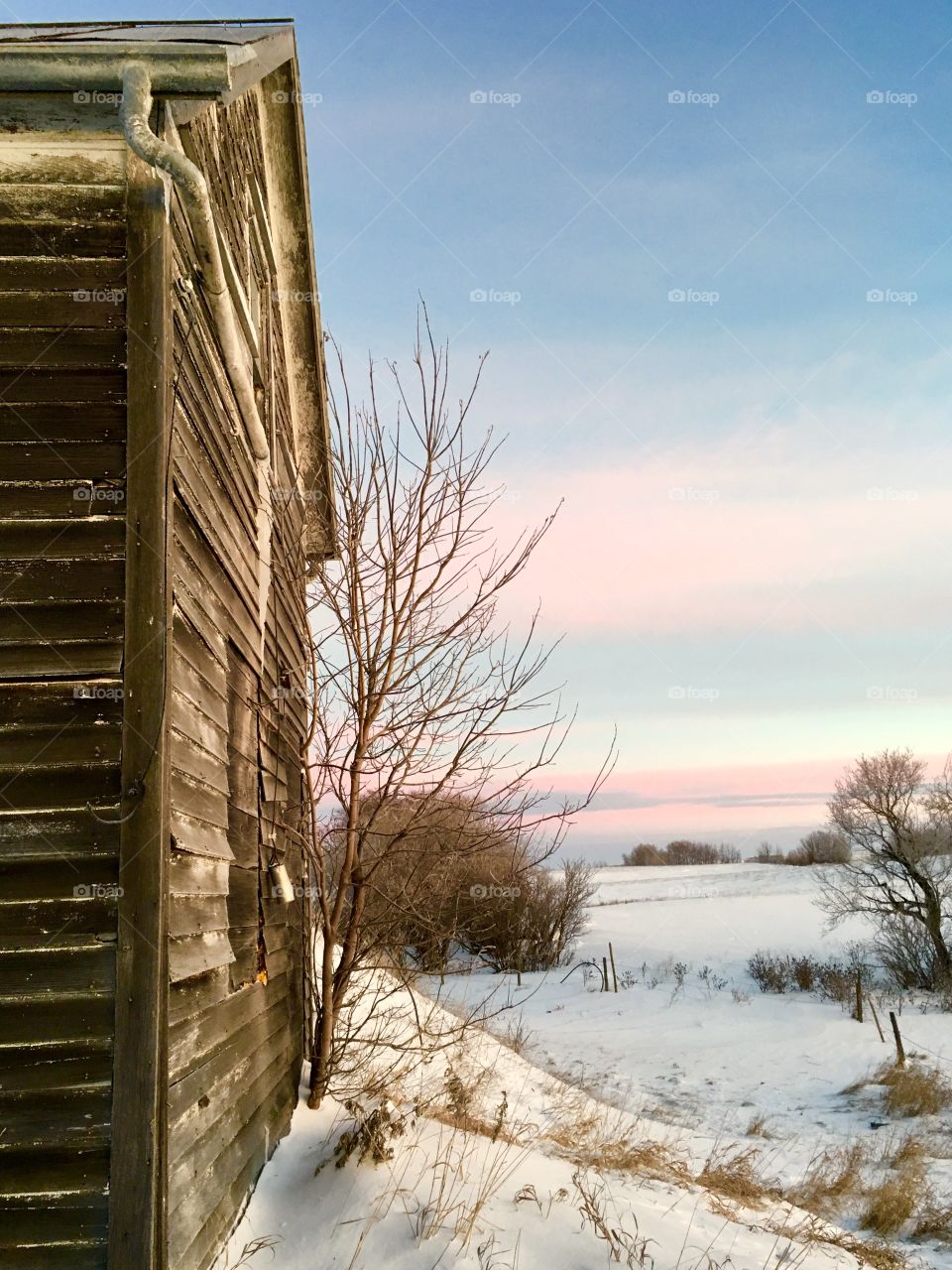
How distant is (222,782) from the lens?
4.39 metres

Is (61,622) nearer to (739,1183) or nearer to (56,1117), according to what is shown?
(56,1117)

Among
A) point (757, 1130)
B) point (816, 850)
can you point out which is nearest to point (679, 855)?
point (816, 850)

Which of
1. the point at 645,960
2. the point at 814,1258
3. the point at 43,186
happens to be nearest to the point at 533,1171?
the point at 814,1258

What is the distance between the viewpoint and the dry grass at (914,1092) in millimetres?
12406

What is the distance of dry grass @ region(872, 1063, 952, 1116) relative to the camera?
488 inches

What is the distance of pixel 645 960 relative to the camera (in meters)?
25.6

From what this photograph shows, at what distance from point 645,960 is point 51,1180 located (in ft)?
81.6

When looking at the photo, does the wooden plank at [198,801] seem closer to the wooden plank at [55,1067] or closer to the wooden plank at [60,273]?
the wooden plank at [55,1067]

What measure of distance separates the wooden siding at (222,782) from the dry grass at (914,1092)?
10.2 metres

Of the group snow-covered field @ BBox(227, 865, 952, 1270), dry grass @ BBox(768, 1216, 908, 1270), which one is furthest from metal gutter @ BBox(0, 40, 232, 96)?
Result: dry grass @ BBox(768, 1216, 908, 1270)

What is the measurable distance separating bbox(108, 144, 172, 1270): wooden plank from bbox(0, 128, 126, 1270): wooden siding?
0.17 ft

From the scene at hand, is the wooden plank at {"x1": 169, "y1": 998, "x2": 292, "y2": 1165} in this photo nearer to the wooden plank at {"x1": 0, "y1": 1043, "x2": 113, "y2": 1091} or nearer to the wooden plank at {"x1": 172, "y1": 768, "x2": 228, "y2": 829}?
the wooden plank at {"x1": 0, "y1": 1043, "x2": 113, "y2": 1091}

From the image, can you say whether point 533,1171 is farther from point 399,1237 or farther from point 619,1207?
point 399,1237

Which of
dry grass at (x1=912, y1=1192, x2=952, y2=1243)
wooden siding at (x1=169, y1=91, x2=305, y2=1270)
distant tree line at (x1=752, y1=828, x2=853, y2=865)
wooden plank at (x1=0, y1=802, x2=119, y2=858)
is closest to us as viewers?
wooden plank at (x1=0, y1=802, x2=119, y2=858)
